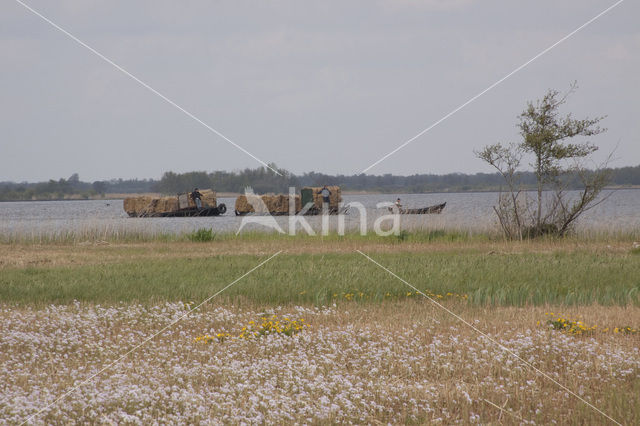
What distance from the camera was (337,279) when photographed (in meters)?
13.5

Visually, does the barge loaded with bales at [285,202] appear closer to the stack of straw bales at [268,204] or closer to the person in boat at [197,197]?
the stack of straw bales at [268,204]

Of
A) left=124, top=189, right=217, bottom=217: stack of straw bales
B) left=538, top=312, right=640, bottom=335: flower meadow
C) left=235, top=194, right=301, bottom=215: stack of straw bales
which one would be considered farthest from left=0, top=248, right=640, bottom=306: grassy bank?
left=124, top=189, right=217, bottom=217: stack of straw bales

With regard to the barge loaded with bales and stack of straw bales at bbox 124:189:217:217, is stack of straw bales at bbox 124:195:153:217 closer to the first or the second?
stack of straw bales at bbox 124:189:217:217

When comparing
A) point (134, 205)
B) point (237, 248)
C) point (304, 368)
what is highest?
point (134, 205)

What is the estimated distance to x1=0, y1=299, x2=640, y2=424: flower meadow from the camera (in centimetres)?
586

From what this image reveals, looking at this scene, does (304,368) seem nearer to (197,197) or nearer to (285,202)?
(197,197)

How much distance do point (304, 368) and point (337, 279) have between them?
6494mm

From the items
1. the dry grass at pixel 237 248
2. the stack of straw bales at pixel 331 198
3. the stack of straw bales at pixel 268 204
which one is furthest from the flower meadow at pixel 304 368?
the stack of straw bales at pixel 268 204

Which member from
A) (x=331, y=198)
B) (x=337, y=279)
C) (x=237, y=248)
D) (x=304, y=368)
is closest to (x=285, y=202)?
(x=331, y=198)

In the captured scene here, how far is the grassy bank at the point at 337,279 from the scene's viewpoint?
11727 mm

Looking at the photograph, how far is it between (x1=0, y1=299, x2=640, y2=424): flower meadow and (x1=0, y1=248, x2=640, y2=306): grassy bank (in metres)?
1.54

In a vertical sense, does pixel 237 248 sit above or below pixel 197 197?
below

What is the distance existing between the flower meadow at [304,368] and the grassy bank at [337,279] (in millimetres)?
1541

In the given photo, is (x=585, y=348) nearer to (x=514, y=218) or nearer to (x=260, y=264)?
(x=260, y=264)
